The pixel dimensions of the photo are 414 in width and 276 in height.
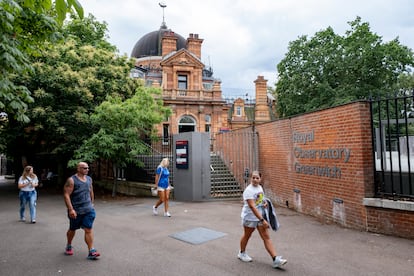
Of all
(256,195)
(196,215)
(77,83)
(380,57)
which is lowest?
(196,215)

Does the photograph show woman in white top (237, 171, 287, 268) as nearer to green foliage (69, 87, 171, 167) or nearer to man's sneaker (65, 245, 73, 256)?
man's sneaker (65, 245, 73, 256)

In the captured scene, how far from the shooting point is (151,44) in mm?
39438

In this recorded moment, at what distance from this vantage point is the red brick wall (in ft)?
21.0

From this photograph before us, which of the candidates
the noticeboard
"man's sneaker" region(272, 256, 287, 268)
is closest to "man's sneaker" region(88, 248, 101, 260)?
"man's sneaker" region(272, 256, 287, 268)

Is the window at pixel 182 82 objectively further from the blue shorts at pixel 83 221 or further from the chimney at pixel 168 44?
the blue shorts at pixel 83 221

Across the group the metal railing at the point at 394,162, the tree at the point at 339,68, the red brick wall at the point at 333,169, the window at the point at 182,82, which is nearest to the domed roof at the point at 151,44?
the window at the point at 182,82

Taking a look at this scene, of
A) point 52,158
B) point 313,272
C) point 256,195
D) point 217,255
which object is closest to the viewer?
point 313,272

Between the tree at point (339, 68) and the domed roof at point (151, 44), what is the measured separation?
17.6m

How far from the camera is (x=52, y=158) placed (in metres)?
21.6

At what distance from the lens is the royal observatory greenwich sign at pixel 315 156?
715 centimetres

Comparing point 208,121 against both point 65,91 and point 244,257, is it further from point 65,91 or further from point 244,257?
point 244,257

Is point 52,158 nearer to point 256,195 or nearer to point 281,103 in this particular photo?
point 281,103

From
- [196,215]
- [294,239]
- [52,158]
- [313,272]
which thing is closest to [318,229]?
[294,239]

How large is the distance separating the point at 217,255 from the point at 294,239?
1.85 m
